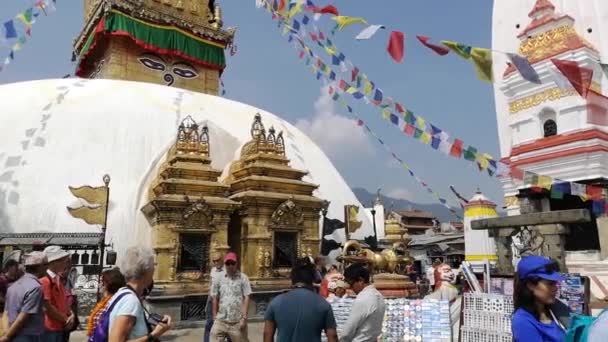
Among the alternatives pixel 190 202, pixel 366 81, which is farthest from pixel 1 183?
pixel 366 81

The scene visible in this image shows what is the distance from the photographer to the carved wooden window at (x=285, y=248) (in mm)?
10664

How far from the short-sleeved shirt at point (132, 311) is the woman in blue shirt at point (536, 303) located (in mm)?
1902

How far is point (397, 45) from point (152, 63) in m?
16.4

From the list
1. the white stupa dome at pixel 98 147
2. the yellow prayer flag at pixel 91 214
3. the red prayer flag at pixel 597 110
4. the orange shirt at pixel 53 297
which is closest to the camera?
the orange shirt at pixel 53 297

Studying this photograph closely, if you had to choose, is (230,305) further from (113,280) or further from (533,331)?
(533,331)

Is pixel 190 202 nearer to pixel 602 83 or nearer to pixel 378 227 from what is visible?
pixel 378 227

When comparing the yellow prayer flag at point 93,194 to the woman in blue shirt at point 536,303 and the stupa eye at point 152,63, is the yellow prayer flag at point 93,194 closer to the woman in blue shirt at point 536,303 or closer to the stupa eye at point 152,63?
the woman in blue shirt at point 536,303

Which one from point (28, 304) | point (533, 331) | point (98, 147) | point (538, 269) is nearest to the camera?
point (533, 331)

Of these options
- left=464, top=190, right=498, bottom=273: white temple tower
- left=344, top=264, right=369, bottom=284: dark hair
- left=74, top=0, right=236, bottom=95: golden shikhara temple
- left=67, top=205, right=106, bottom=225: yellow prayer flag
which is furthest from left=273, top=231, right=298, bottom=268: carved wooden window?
left=74, top=0, right=236, bottom=95: golden shikhara temple

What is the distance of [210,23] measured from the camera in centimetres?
2291

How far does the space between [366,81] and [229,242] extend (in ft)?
17.2

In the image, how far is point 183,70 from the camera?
21422mm

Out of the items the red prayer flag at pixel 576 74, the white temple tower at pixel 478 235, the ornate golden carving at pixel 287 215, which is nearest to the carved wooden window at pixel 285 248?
the ornate golden carving at pixel 287 215

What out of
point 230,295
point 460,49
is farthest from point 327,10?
point 230,295
